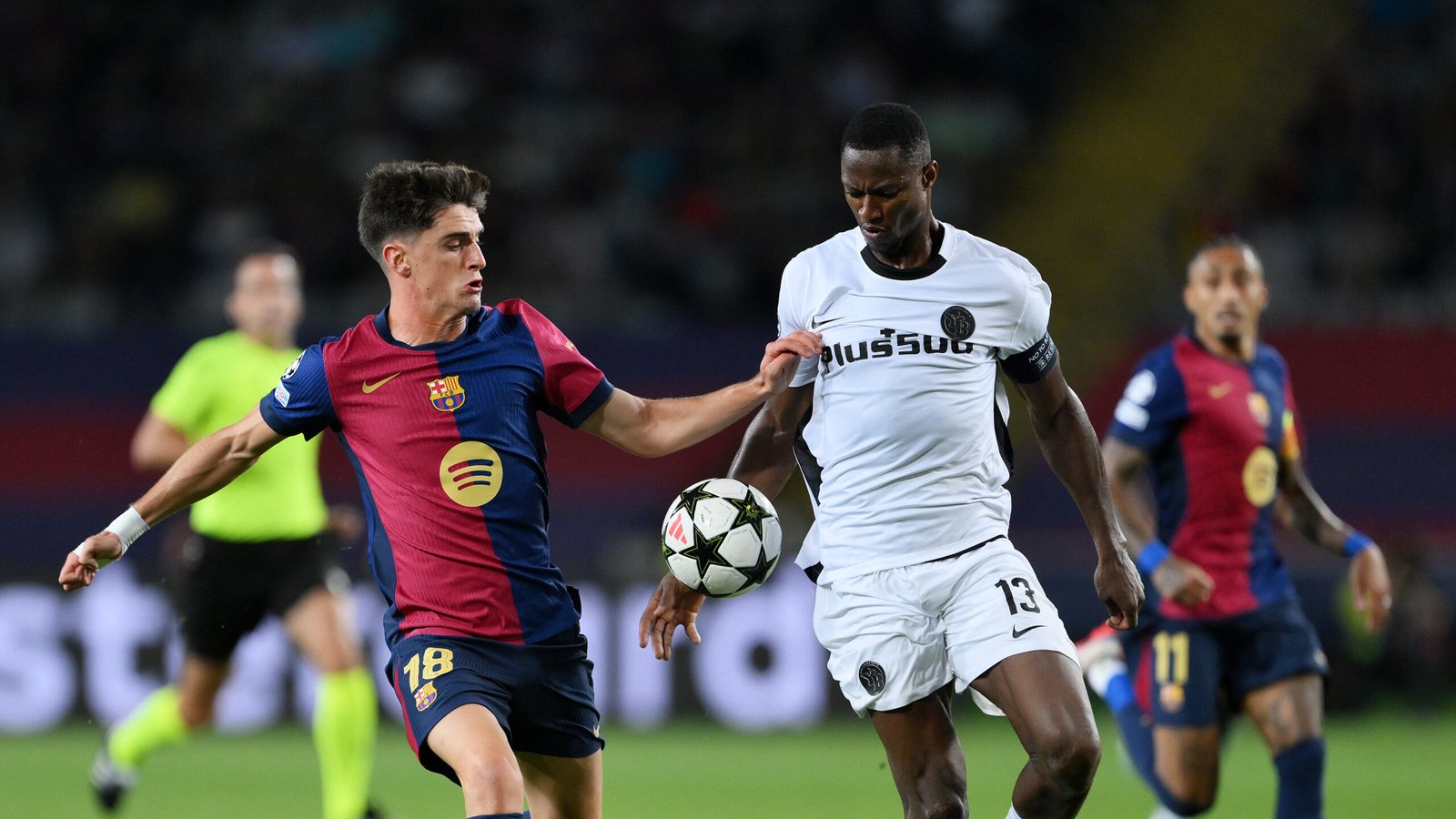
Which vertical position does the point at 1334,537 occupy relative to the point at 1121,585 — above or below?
above

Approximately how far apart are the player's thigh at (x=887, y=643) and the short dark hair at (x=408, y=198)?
152 cm

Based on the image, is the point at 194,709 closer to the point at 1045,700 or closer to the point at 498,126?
the point at 1045,700

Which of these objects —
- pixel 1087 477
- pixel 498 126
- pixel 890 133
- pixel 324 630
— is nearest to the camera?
pixel 890 133

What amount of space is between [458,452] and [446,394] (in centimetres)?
16

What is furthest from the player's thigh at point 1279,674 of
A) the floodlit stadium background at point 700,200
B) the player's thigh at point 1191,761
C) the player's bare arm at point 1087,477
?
the floodlit stadium background at point 700,200

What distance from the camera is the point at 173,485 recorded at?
17.0 ft

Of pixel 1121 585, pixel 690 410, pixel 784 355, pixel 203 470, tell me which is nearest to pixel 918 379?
pixel 784 355

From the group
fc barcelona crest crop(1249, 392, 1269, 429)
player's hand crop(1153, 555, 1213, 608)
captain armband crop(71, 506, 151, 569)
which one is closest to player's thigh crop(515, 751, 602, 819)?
captain armband crop(71, 506, 151, 569)

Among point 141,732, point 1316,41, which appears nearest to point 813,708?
point 141,732

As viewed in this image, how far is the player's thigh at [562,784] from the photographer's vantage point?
5.12 m

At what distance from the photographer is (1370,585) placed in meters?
6.74

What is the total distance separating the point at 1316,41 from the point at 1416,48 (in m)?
0.88

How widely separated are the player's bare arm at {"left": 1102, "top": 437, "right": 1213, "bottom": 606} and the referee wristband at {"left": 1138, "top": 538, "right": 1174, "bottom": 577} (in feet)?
0.05

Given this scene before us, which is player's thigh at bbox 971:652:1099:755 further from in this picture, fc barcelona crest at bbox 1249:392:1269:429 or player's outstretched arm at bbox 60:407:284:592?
fc barcelona crest at bbox 1249:392:1269:429
